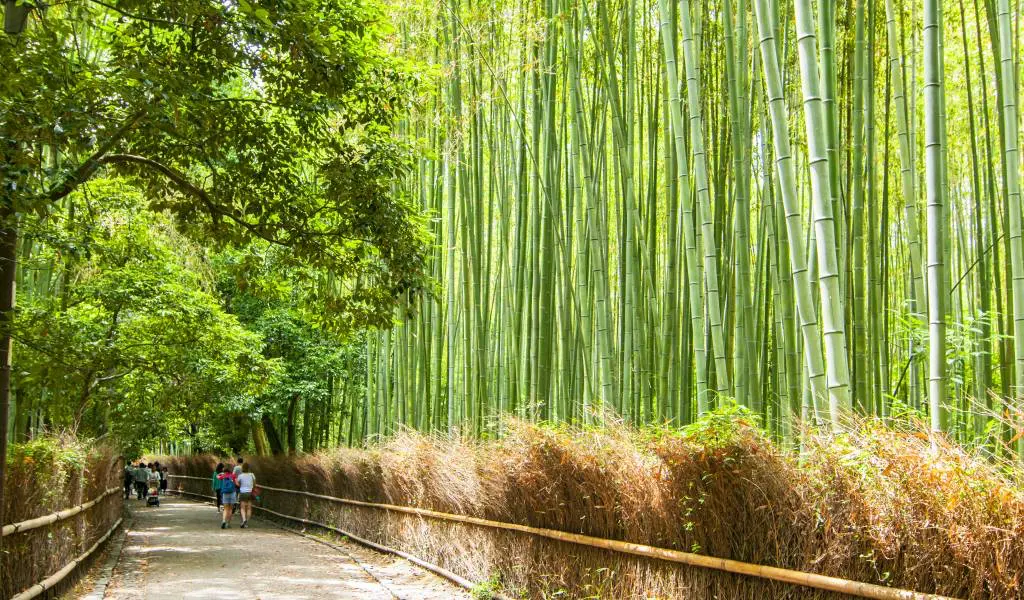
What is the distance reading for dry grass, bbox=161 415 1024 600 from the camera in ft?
8.99

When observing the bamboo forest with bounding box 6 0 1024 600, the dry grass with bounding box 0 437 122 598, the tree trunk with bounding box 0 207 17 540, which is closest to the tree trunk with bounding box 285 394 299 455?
the bamboo forest with bounding box 6 0 1024 600

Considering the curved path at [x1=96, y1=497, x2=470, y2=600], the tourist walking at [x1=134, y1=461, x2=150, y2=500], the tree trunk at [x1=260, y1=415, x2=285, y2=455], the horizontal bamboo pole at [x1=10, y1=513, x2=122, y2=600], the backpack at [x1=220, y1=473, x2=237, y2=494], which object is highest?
the tree trunk at [x1=260, y1=415, x2=285, y2=455]

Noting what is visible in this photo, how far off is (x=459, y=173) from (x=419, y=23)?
4.73 ft

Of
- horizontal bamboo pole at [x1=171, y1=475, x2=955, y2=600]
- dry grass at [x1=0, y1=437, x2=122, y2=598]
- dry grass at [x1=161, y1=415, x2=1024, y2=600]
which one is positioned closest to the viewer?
dry grass at [x1=161, y1=415, x2=1024, y2=600]

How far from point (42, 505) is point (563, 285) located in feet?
13.1

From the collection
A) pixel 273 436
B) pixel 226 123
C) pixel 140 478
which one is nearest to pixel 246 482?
pixel 273 436

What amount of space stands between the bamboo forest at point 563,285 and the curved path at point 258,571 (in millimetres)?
84

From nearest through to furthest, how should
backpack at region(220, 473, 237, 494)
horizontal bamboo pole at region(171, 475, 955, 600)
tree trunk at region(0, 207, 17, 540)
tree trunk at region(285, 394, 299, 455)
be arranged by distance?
horizontal bamboo pole at region(171, 475, 955, 600)
tree trunk at region(0, 207, 17, 540)
backpack at region(220, 473, 237, 494)
tree trunk at region(285, 394, 299, 455)

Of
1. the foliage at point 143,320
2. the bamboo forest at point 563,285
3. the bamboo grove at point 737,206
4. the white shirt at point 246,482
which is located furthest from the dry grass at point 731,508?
the white shirt at point 246,482

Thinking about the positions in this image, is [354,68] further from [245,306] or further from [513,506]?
[245,306]

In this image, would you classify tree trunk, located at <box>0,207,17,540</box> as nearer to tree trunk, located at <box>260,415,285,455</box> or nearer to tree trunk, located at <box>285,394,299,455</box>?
tree trunk, located at <box>285,394,299,455</box>

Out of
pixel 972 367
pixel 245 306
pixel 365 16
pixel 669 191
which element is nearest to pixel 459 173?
pixel 669 191

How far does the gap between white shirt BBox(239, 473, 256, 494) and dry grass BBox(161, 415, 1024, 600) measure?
23.1 ft

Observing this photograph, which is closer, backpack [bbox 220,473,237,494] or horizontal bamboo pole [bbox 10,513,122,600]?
horizontal bamboo pole [bbox 10,513,122,600]
